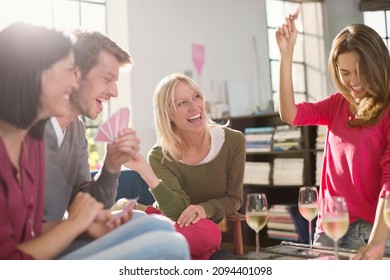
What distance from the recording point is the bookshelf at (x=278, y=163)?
359 centimetres

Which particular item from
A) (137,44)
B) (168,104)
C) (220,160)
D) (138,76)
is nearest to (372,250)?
(220,160)

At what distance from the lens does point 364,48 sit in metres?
1.82

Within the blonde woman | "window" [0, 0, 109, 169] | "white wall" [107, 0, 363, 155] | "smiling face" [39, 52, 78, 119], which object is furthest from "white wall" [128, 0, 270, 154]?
"smiling face" [39, 52, 78, 119]

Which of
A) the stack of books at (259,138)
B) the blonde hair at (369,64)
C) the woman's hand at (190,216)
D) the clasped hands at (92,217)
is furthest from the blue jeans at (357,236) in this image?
the stack of books at (259,138)

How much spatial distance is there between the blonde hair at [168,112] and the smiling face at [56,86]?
2.23 ft

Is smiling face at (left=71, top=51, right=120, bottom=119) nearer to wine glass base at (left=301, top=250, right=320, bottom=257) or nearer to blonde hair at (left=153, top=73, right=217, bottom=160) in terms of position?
blonde hair at (left=153, top=73, right=217, bottom=160)

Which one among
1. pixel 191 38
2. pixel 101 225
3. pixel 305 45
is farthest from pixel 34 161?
pixel 305 45

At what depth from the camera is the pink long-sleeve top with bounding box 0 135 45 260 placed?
1276mm

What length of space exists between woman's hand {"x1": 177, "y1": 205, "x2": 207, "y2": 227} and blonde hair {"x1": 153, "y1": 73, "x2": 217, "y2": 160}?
0.72 feet

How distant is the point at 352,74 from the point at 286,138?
1.93 metres

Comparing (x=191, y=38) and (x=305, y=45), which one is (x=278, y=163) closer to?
(x=305, y=45)

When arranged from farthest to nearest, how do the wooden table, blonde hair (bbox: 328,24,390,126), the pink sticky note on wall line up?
the pink sticky note on wall, blonde hair (bbox: 328,24,390,126), the wooden table

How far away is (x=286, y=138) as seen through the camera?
12.3 ft

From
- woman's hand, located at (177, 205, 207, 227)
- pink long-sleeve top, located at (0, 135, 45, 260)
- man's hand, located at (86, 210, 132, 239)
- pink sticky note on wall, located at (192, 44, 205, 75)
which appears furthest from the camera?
pink sticky note on wall, located at (192, 44, 205, 75)
